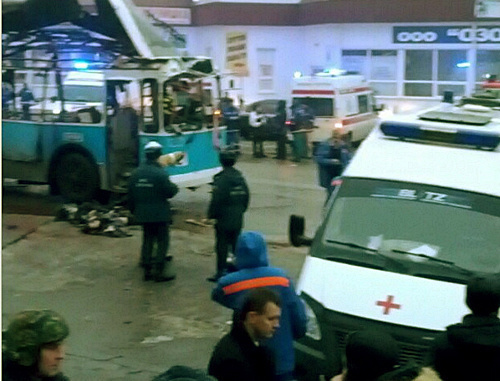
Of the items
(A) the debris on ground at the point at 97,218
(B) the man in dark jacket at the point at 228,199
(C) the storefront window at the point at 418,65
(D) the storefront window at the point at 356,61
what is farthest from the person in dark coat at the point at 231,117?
(B) the man in dark jacket at the point at 228,199

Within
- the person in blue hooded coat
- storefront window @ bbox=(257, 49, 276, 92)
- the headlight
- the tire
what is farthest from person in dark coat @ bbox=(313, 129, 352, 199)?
storefront window @ bbox=(257, 49, 276, 92)

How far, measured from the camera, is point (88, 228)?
13398mm

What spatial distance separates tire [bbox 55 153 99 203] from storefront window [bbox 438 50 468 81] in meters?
18.7

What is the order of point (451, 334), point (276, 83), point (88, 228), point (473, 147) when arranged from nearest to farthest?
point (451, 334) < point (473, 147) < point (88, 228) < point (276, 83)

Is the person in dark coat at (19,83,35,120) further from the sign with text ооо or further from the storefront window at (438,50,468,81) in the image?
the storefront window at (438,50,468,81)

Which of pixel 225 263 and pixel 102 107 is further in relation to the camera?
pixel 102 107

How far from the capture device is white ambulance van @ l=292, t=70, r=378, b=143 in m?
23.8

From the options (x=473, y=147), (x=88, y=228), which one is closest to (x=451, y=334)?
(x=473, y=147)

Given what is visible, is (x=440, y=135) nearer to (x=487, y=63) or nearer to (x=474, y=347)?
(x=474, y=347)

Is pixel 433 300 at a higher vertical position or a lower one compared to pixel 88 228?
higher

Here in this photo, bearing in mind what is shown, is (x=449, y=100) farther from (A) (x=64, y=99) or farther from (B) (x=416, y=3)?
(B) (x=416, y=3)

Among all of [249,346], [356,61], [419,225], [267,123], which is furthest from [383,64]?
[249,346]

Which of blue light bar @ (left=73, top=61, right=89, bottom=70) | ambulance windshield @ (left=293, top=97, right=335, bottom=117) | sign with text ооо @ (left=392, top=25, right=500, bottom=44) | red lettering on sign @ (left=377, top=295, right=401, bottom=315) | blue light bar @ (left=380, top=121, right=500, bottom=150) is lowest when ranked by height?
red lettering on sign @ (left=377, top=295, right=401, bottom=315)

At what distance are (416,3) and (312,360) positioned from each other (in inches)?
1036
